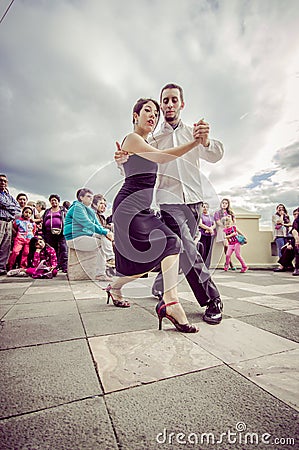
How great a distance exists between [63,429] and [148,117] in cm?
191

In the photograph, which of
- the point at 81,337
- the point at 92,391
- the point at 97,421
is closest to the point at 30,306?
the point at 81,337

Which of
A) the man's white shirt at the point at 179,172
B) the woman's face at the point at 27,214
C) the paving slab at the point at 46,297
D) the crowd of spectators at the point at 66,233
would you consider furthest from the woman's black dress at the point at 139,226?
the woman's face at the point at 27,214

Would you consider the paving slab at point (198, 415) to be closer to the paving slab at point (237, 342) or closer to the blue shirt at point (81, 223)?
the paving slab at point (237, 342)

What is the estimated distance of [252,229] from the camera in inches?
336

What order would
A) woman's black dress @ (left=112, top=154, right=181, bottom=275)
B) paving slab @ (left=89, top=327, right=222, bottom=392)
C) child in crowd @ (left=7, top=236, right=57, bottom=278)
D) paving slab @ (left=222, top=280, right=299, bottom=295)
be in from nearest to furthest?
1. paving slab @ (left=89, top=327, right=222, bottom=392)
2. woman's black dress @ (left=112, top=154, right=181, bottom=275)
3. paving slab @ (left=222, top=280, right=299, bottom=295)
4. child in crowd @ (left=7, top=236, right=57, bottom=278)

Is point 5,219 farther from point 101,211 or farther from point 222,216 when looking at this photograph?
point 222,216

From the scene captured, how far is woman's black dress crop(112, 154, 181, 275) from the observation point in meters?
1.84

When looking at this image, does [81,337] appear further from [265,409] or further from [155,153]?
[155,153]

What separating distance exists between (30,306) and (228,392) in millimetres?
2103

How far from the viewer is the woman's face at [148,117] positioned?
1973mm

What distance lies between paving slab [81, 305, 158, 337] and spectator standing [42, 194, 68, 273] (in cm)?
377

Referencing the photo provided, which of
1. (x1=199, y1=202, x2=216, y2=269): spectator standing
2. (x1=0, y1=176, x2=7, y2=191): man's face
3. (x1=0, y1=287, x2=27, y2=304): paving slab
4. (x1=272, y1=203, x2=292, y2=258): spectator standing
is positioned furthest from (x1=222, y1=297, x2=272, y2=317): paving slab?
(x1=272, y1=203, x2=292, y2=258): spectator standing

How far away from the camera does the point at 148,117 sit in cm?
197

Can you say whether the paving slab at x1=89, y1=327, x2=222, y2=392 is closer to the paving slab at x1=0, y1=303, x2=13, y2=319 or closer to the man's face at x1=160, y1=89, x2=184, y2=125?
the paving slab at x1=0, y1=303, x2=13, y2=319
